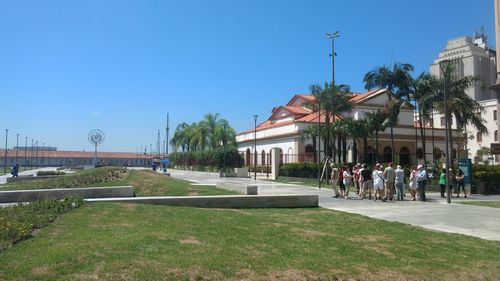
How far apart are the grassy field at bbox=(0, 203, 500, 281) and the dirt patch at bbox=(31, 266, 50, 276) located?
0.08 feet

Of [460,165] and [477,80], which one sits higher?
[477,80]

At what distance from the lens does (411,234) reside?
11.3 meters

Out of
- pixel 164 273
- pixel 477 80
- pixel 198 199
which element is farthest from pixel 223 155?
pixel 164 273

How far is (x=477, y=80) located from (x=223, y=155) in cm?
3580

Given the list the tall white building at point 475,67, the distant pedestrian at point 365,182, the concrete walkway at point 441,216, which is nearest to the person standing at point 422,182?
Answer: the concrete walkway at point 441,216

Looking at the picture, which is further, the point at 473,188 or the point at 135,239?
the point at 473,188

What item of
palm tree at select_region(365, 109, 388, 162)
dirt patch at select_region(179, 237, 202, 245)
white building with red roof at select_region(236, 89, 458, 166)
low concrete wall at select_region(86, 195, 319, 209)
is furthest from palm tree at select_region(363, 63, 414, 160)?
dirt patch at select_region(179, 237, 202, 245)

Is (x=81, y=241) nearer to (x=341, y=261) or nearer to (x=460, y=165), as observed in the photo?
(x=341, y=261)

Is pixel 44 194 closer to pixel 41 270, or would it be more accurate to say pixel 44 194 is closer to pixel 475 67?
pixel 41 270

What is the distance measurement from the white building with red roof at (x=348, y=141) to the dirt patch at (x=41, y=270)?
46.5m

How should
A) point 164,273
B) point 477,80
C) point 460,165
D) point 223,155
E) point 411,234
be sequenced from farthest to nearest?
point 223,155 < point 477,80 < point 460,165 < point 411,234 < point 164,273

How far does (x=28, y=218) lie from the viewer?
32.0 ft

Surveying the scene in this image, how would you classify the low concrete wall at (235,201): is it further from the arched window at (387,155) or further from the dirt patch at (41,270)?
the arched window at (387,155)

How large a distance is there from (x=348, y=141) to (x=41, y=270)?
49.5 m
